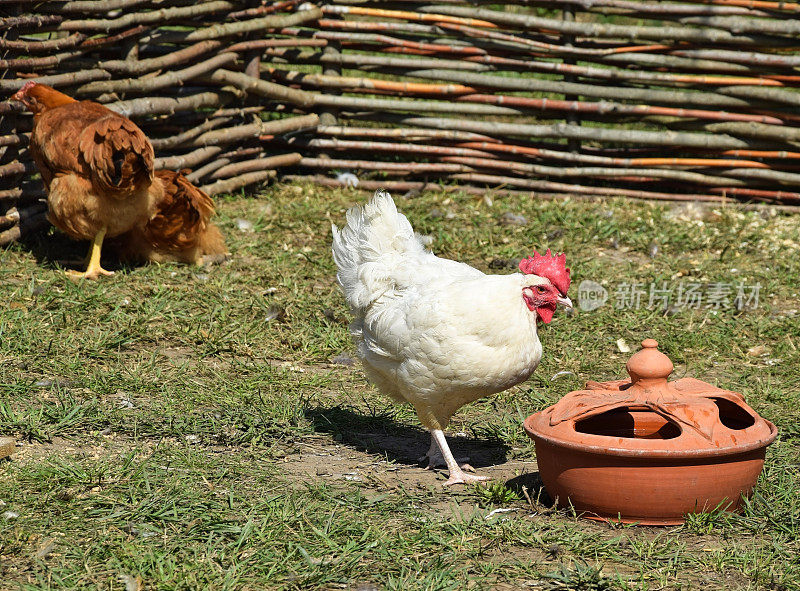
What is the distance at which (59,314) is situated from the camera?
218 inches

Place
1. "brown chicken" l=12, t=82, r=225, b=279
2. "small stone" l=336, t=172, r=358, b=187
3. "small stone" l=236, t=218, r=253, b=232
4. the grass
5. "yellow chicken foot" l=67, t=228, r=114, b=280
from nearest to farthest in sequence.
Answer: the grass < "brown chicken" l=12, t=82, r=225, b=279 < "yellow chicken foot" l=67, t=228, r=114, b=280 < "small stone" l=236, t=218, r=253, b=232 < "small stone" l=336, t=172, r=358, b=187

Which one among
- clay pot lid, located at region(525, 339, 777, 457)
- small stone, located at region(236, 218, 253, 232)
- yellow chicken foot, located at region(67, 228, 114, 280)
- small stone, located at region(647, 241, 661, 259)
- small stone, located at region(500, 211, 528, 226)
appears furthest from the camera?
small stone, located at region(500, 211, 528, 226)

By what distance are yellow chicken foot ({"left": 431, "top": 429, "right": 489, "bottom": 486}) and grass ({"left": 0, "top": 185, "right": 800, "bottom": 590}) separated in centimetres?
8

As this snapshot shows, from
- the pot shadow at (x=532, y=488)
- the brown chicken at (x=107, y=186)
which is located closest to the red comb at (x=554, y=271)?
the pot shadow at (x=532, y=488)

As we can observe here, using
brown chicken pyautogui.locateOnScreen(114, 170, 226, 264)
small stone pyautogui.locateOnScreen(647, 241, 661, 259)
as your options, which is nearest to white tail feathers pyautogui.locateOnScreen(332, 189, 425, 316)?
brown chicken pyautogui.locateOnScreen(114, 170, 226, 264)

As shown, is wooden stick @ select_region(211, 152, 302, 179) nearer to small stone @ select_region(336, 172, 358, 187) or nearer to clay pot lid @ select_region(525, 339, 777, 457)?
small stone @ select_region(336, 172, 358, 187)

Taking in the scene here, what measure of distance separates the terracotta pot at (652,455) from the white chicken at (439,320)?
1.03 feet

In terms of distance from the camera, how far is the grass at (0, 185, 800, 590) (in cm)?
315

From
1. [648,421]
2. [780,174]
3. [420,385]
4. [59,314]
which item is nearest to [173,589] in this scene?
[420,385]

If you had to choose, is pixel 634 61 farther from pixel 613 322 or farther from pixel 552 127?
pixel 613 322

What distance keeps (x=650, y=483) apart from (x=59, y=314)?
3.66 metres

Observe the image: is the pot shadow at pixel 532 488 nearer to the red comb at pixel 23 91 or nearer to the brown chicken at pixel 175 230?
the brown chicken at pixel 175 230

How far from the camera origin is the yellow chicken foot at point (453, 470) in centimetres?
395

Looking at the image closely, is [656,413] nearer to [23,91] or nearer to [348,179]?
[23,91]
